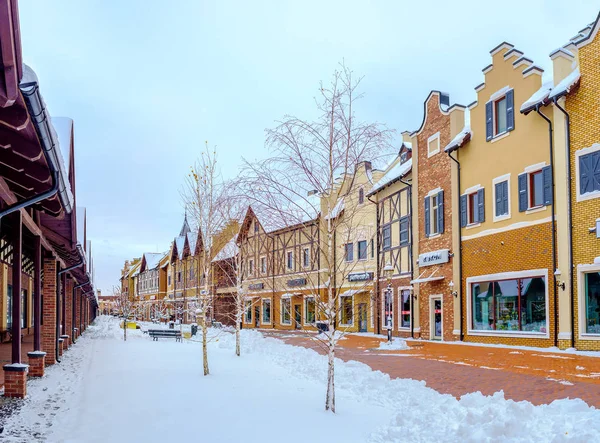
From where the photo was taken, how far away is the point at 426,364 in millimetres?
14336

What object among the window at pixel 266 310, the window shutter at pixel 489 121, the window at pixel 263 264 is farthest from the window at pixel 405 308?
the window at pixel 266 310

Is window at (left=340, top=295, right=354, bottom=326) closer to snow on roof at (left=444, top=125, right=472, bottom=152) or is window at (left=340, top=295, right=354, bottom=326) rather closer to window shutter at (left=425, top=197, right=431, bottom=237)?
window shutter at (left=425, top=197, right=431, bottom=237)

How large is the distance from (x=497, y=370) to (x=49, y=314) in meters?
11.4

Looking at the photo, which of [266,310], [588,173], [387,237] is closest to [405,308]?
[387,237]

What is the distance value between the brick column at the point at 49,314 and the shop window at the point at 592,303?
15376mm

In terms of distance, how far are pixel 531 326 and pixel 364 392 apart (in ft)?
35.9

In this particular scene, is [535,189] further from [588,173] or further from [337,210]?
[337,210]

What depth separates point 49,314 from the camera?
1409cm

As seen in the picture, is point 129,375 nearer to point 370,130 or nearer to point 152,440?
point 152,440

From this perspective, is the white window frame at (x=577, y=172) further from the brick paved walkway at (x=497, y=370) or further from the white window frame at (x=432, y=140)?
the white window frame at (x=432, y=140)

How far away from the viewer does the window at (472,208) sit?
2112 cm

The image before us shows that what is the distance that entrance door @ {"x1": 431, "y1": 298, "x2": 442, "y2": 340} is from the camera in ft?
78.4

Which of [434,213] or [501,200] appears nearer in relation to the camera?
[501,200]

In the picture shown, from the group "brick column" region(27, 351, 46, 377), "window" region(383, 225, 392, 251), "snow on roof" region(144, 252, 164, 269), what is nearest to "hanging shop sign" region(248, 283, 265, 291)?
"window" region(383, 225, 392, 251)
